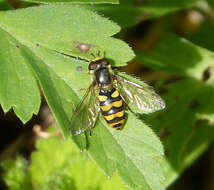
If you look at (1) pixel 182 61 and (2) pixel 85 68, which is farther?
(1) pixel 182 61

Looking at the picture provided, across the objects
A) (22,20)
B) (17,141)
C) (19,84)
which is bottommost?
(17,141)

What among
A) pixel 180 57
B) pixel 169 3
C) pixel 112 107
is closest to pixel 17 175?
pixel 112 107

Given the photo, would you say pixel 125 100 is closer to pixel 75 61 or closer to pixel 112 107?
pixel 112 107

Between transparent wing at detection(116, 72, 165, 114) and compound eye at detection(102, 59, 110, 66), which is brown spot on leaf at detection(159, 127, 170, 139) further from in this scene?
compound eye at detection(102, 59, 110, 66)

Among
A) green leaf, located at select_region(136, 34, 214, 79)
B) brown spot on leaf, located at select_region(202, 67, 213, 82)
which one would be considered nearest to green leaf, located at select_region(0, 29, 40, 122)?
green leaf, located at select_region(136, 34, 214, 79)

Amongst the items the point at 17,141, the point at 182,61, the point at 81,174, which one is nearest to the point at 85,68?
the point at 81,174

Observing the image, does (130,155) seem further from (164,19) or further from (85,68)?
(164,19)

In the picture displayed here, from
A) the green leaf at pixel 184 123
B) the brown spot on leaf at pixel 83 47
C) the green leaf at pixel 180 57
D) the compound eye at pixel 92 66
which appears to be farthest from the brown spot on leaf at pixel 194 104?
the brown spot on leaf at pixel 83 47
